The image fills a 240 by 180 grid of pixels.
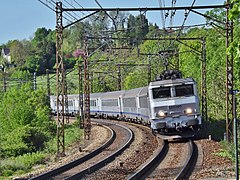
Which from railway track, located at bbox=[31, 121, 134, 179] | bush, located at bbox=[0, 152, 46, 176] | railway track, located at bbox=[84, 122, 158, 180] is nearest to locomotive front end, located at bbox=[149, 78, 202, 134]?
railway track, located at bbox=[84, 122, 158, 180]

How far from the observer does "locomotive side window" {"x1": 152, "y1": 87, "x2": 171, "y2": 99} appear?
24297 millimetres

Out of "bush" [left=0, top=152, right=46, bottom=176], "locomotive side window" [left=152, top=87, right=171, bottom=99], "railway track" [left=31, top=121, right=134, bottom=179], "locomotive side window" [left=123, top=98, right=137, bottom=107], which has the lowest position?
"bush" [left=0, top=152, right=46, bottom=176]

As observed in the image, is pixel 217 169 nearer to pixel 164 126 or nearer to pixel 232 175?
pixel 232 175

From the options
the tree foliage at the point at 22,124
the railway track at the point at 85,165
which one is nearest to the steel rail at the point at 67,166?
the railway track at the point at 85,165

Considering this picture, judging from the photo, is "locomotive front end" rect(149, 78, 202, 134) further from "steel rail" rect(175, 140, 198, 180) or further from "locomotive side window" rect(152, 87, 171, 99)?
"steel rail" rect(175, 140, 198, 180)

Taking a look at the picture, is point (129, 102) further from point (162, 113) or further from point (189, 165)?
point (189, 165)

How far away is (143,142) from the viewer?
25.0m

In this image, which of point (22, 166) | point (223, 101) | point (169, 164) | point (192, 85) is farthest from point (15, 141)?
point (223, 101)

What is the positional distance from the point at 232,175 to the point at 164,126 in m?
9.41

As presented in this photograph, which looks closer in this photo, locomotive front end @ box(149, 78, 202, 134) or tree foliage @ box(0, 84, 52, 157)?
locomotive front end @ box(149, 78, 202, 134)

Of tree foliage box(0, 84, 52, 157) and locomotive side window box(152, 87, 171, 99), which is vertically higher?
locomotive side window box(152, 87, 171, 99)

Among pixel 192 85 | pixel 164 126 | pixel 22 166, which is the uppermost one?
pixel 192 85

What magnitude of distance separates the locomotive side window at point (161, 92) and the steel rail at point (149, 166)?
2830 millimetres

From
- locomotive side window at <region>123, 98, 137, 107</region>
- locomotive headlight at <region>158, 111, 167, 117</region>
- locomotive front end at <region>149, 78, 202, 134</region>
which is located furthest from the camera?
locomotive side window at <region>123, 98, 137, 107</region>
